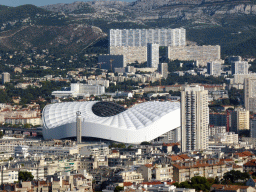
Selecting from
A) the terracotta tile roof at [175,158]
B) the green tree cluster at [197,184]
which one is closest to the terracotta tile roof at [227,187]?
the green tree cluster at [197,184]

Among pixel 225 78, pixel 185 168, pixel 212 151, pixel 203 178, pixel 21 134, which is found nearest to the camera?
pixel 203 178

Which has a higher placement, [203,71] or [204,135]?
[203,71]

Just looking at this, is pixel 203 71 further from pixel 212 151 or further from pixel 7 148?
pixel 212 151

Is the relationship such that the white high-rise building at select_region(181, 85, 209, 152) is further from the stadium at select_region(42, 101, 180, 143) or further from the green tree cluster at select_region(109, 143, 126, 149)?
the stadium at select_region(42, 101, 180, 143)

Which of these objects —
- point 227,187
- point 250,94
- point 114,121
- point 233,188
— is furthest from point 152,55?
point 233,188

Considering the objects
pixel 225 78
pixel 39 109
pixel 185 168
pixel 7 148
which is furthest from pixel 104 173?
pixel 225 78

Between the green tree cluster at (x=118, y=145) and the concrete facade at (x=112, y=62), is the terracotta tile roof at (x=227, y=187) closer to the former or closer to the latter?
the green tree cluster at (x=118, y=145)
